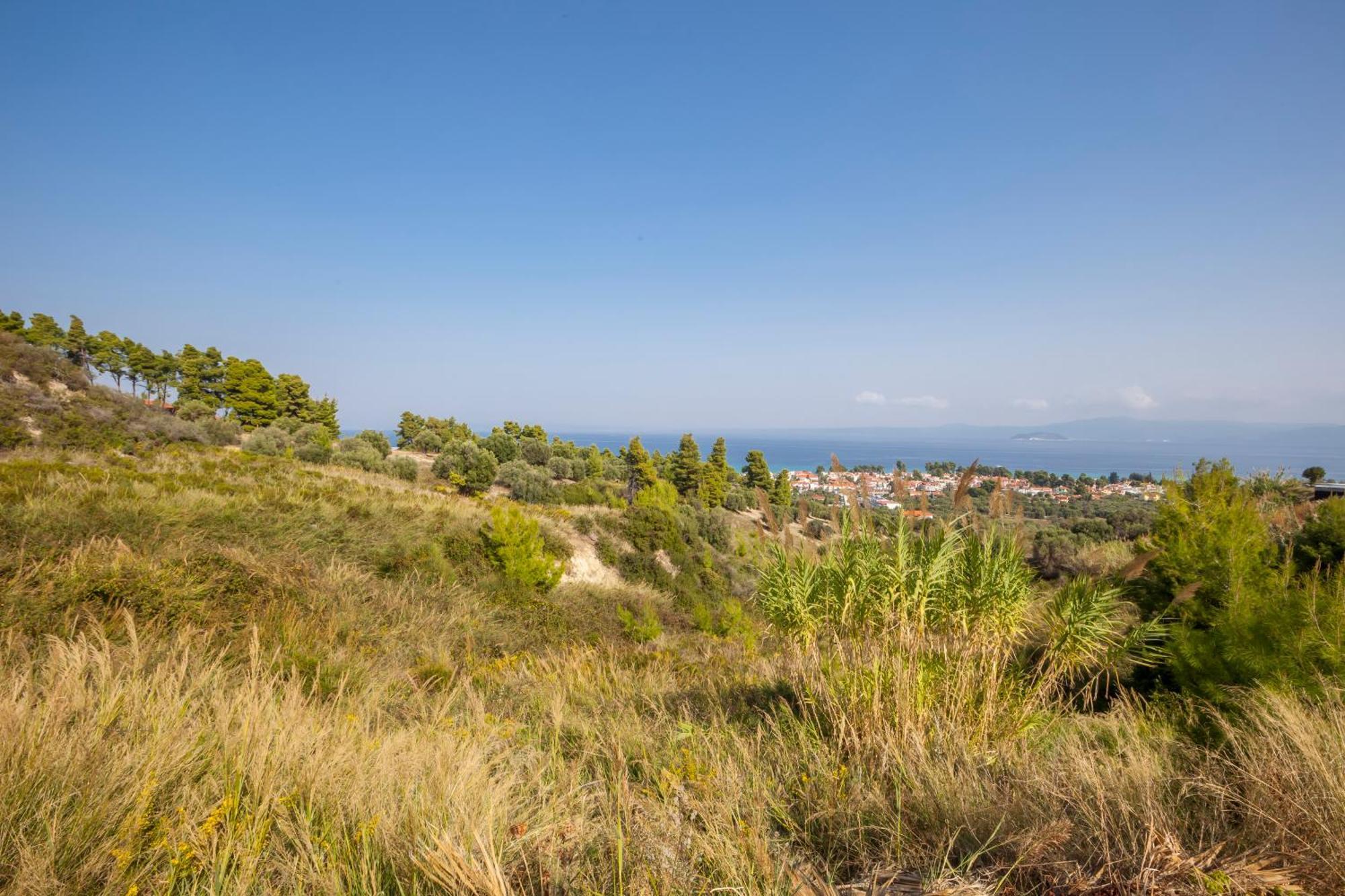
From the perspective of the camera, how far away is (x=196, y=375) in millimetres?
40750

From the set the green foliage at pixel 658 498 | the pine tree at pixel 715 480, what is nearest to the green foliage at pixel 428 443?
the pine tree at pixel 715 480

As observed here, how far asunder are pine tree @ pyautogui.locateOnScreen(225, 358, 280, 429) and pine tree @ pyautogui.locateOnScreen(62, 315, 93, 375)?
9556 millimetres

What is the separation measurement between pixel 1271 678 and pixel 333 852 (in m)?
5.35

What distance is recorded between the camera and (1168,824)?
1878mm

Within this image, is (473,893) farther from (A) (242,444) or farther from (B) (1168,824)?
(A) (242,444)

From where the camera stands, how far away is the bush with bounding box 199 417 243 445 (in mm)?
24266

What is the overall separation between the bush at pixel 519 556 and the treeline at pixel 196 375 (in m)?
31.0

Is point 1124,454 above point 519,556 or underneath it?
above

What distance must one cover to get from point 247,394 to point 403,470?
2116 cm

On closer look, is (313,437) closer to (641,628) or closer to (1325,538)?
(641,628)

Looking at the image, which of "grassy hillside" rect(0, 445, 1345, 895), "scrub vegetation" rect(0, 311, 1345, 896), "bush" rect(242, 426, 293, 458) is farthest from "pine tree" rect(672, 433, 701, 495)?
"grassy hillside" rect(0, 445, 1345, 895)

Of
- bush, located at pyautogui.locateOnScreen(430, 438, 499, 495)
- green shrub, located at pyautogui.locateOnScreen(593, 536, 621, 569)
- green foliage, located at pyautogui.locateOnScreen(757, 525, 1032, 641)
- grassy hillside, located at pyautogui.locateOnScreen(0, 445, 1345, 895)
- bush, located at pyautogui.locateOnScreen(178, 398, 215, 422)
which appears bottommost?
green shrub, located at pyautogui.locateOnScreen(593, 536, 621, 569)

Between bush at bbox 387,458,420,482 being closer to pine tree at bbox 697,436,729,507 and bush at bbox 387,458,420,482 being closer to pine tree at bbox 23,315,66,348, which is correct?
pine tree at bbox 697,436,729,507

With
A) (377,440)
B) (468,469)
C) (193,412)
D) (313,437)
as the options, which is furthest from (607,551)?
(193,412)
